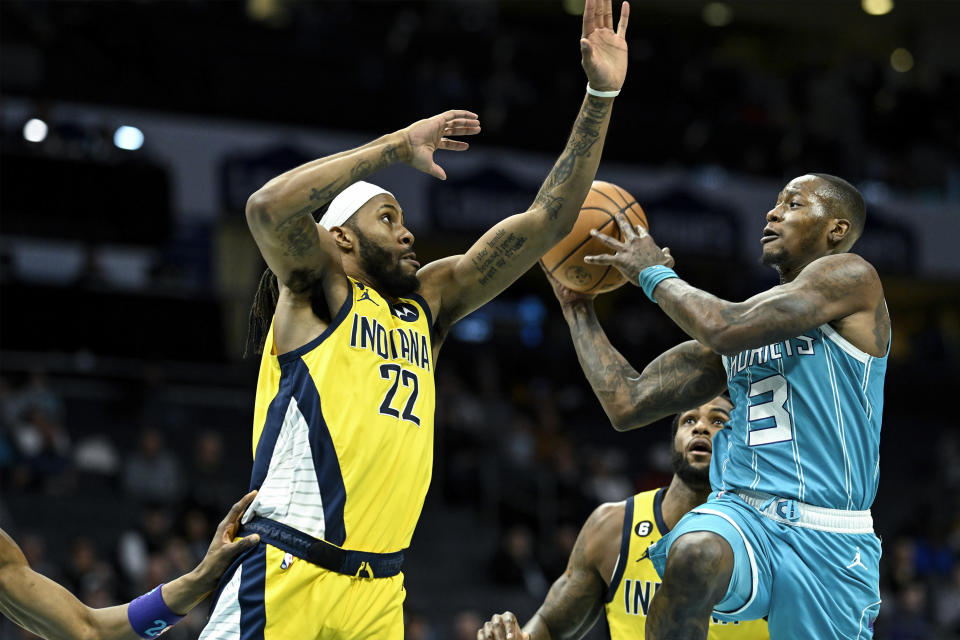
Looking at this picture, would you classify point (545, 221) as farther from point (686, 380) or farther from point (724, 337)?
point (724, 337)

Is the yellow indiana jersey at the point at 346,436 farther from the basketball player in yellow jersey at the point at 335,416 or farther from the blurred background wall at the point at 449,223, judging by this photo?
the blurred background wall at the point at 449,223

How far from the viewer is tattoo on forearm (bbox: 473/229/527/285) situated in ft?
19.5

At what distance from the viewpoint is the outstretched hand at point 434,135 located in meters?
5.37

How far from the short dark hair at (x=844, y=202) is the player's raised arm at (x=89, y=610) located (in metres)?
2.77

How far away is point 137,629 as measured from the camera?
5449 millimetres

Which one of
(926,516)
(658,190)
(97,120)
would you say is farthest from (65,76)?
(926,516)

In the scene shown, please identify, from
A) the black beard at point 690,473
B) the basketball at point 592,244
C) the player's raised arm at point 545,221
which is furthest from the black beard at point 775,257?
the black beard at point 690,473

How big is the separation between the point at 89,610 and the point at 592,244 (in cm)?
286

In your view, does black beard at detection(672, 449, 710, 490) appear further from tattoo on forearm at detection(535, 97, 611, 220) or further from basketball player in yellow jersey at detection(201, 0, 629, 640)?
basketball player in yellow jersey at detection(201, 0, 629, 640)

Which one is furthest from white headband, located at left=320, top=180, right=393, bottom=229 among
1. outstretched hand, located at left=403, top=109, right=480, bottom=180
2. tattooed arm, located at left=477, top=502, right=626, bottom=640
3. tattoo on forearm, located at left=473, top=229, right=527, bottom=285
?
tattooed arm, located at left=477, top=502, right=626, bottom=640

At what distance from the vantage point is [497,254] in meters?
5.96

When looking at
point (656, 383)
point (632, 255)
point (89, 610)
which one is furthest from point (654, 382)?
point (89, 610)

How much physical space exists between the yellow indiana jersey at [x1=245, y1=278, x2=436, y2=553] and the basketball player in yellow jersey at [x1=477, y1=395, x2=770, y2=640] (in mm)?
1298

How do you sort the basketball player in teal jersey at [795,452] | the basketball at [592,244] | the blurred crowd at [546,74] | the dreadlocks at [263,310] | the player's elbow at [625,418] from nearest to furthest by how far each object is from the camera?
the basketball player in teal jersey at [795,452] → the dreadlocks at [263,310] → the player's elbow at [625,418] → the basketball at [592,244] → the blurred crowd at [546,74]
